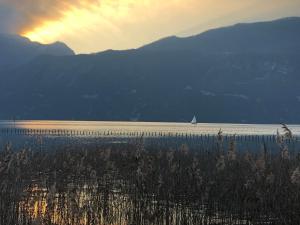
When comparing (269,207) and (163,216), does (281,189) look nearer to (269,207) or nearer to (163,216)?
(269,207)

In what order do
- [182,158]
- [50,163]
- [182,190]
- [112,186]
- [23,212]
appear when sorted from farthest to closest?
[182,158] < [50,163] < [112,186] < [182,190] < [23,212]

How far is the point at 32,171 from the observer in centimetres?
2811

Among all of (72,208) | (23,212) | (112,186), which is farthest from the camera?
(112,186)

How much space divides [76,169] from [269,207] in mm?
12815

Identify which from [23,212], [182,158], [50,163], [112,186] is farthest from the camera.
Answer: [182,158]

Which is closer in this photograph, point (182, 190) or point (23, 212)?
point (23, 212)

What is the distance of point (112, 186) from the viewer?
86.8 feet

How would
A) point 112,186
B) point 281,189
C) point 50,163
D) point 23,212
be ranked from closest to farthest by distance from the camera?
point 23,212
point 281,189
point 112,186
point 50,163

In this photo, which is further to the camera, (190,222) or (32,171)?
(32,171)

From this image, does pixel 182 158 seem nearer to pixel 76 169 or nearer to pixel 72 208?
pixel 76 169

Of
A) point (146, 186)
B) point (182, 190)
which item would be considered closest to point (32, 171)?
point (146, 186)

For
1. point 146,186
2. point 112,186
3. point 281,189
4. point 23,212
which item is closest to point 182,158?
point 112,186

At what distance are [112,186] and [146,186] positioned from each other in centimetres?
423

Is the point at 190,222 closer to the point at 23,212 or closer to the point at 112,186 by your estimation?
the point at 23,212
